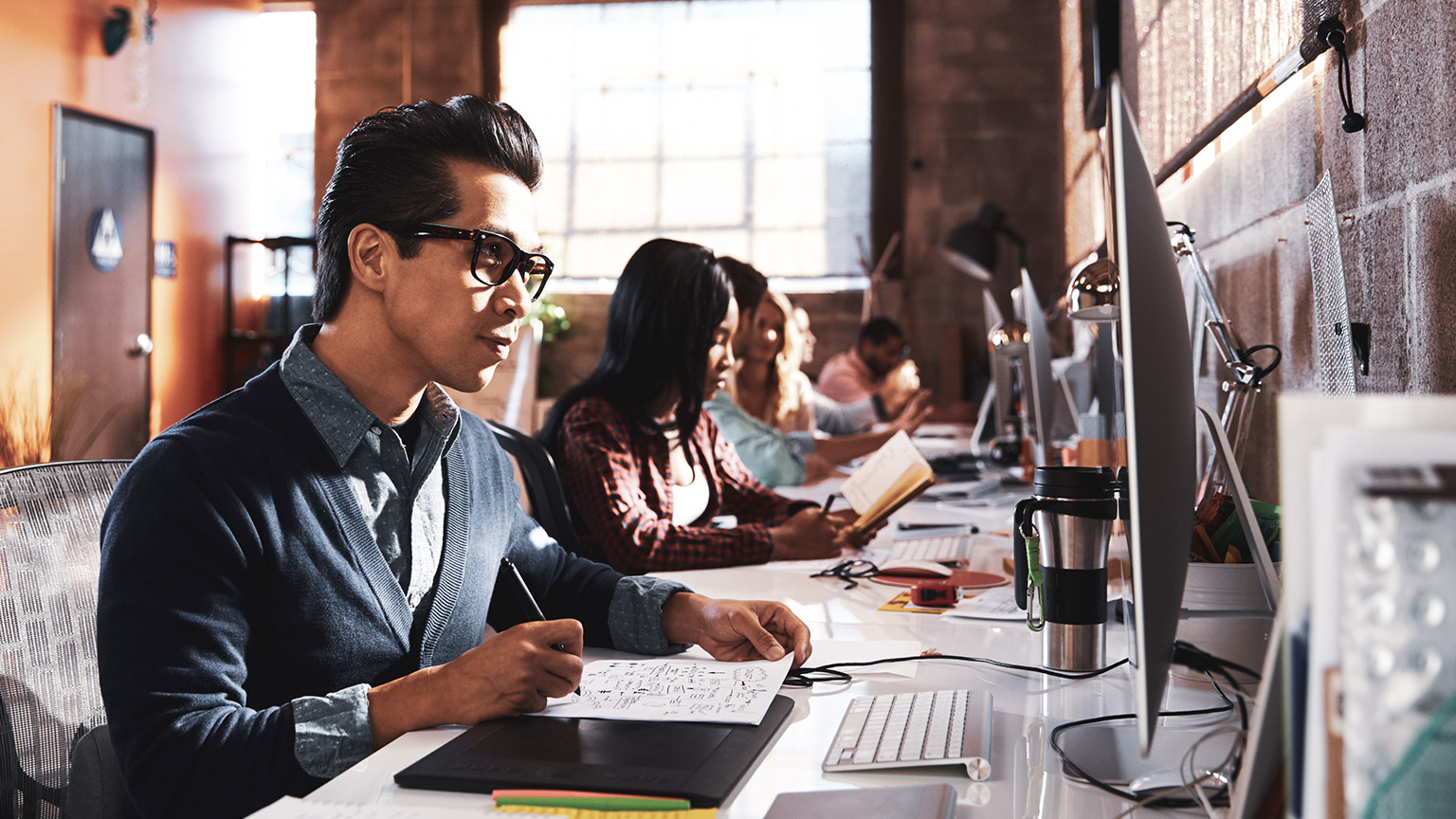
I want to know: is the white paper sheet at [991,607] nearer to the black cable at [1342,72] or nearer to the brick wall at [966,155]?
the black cable at [1342,72]

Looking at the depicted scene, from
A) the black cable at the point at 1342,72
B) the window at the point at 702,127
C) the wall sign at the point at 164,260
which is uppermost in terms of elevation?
the window at the point at 702,127

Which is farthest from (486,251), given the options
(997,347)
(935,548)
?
(997,347)

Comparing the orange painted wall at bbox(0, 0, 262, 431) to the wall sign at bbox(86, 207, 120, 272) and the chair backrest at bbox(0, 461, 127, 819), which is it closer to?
the wall sign at bbox(86, 207, 120, 272)

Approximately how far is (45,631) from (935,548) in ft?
4.71

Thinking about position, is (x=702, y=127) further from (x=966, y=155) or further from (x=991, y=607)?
(x=991, y=607)

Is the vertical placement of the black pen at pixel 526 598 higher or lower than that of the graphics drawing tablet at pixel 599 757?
higher

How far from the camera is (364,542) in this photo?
105 centimetres

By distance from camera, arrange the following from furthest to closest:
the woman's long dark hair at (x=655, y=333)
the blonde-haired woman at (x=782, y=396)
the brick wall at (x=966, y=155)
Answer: the brick wall at (x=966, y=155), the blonde-haired woman at (x=782, y=396), the woman's long dark hair at (x=655, y=333)

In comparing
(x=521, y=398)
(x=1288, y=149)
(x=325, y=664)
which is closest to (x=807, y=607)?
(x=325, y=664)

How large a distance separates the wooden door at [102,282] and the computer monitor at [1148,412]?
→ 5.45 meters

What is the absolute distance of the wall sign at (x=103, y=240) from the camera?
5.65m

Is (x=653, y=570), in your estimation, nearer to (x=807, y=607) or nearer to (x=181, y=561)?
(x=807, y=607)

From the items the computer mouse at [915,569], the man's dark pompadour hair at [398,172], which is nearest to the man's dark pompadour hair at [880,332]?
the computer mouse at [915,569]

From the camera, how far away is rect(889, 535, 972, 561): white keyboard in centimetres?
192
